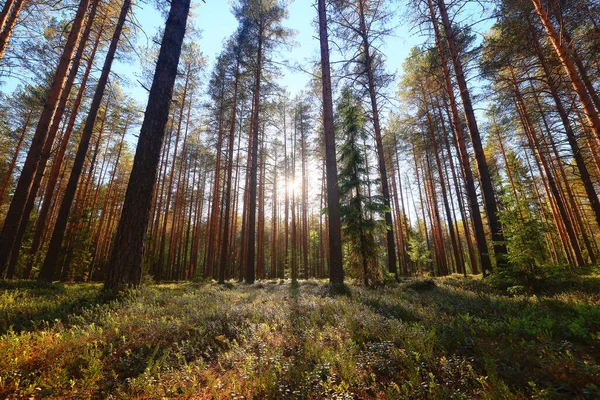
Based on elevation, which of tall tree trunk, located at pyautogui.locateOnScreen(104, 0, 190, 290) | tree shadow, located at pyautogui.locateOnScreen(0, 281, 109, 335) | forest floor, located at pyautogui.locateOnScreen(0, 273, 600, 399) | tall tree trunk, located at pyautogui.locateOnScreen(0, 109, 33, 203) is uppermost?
Answer: tall tree trunk, located at pyautogui.locateOnScreen(0, 109, 33, 203)

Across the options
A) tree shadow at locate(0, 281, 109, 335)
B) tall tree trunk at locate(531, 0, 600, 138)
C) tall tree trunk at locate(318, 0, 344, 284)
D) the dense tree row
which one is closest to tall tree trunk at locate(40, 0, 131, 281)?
the dense tree row

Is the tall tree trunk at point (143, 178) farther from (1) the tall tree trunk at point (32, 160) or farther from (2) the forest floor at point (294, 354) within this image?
(1) the tall tree trunk at point (32, 160)

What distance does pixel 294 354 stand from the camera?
3275 millimetres

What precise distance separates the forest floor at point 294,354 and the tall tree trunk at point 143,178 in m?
1.02

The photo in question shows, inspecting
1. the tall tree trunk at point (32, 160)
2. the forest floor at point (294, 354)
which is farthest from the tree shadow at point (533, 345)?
the tall tree trunk at point (32, 160)

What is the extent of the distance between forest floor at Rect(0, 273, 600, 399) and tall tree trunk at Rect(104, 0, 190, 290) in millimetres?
1016

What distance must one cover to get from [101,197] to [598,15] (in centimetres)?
3476

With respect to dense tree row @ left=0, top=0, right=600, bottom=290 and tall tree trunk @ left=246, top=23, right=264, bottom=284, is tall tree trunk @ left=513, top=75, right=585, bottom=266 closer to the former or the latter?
dense tree row @ left=0, top=0, right=600, bottom=290

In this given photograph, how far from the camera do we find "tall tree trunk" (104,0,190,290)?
541cm

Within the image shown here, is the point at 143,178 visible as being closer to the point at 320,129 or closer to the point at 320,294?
the point at 320,294

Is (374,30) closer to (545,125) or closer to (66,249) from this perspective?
(545,125)

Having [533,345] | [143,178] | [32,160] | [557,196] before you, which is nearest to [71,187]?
[32,160]

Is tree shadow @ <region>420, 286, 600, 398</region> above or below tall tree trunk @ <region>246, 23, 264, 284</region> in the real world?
below

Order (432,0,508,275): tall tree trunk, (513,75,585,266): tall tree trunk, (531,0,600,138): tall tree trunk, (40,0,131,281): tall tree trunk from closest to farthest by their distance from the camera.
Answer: (531,0,600,138): tall tree trunk, (432,0,508,275): tall tree trunk, (40,0,131,281): tall tree trunk, (513,75,585,266): tall tree trunk
